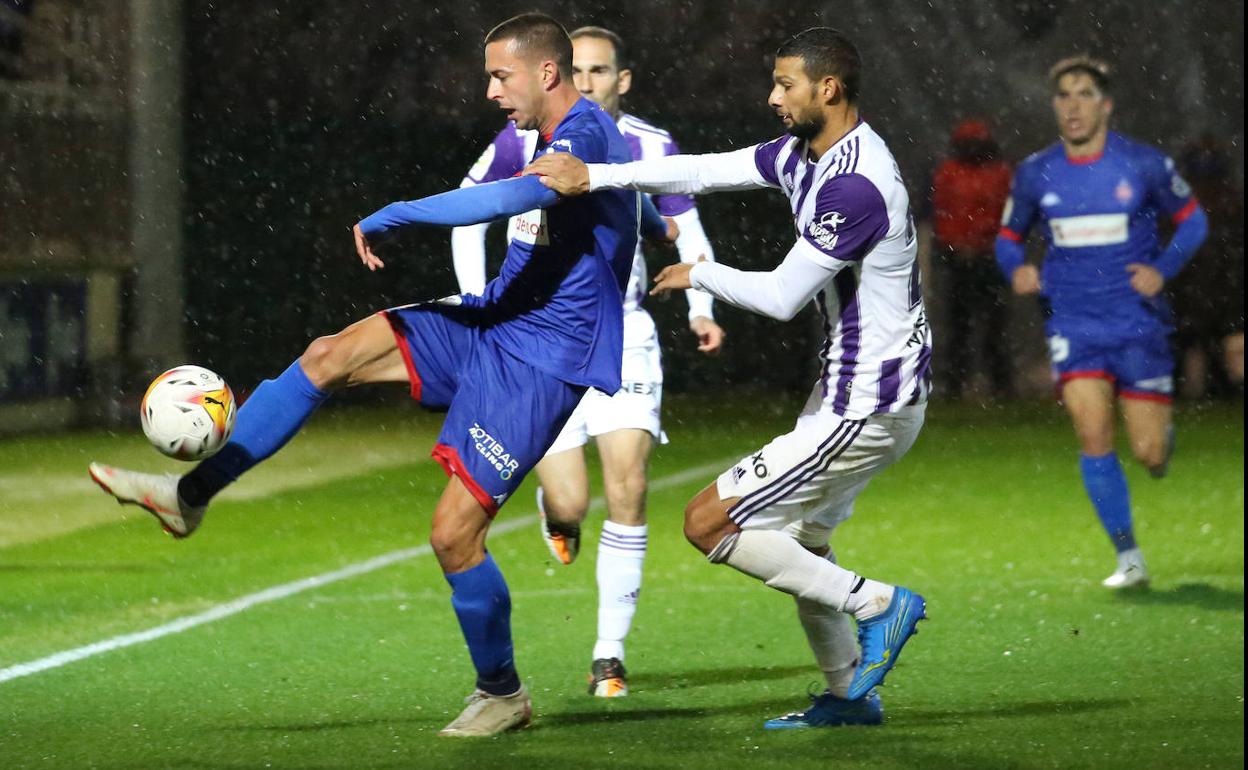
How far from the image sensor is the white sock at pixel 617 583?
6672 mm

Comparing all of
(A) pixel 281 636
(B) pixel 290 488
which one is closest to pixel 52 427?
(B) pixel 290 488

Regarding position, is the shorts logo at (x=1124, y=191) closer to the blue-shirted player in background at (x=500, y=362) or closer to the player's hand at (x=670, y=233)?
the player's hand at (x=670, y=233)

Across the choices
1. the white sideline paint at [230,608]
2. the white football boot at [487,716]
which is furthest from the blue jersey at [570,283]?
the white sideline paint at [230,608]

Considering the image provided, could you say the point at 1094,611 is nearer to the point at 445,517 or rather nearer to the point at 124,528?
the point at 445,517

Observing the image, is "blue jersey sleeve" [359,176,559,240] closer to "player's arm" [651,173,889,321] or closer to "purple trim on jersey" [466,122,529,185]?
"player's arm" [651,173,889,321]

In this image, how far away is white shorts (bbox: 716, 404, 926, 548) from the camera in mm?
5676

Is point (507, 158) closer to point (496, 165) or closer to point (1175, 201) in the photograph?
point (496, 165)

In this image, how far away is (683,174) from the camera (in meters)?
5.80

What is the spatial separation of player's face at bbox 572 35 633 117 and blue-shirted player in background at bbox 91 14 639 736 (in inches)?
46.5

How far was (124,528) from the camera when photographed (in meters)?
11.0

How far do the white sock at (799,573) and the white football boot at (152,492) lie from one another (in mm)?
1415

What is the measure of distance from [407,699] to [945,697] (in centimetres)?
163

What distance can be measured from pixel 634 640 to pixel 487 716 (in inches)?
73.8

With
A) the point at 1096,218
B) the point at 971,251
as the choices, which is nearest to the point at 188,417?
the point at 1096,218
